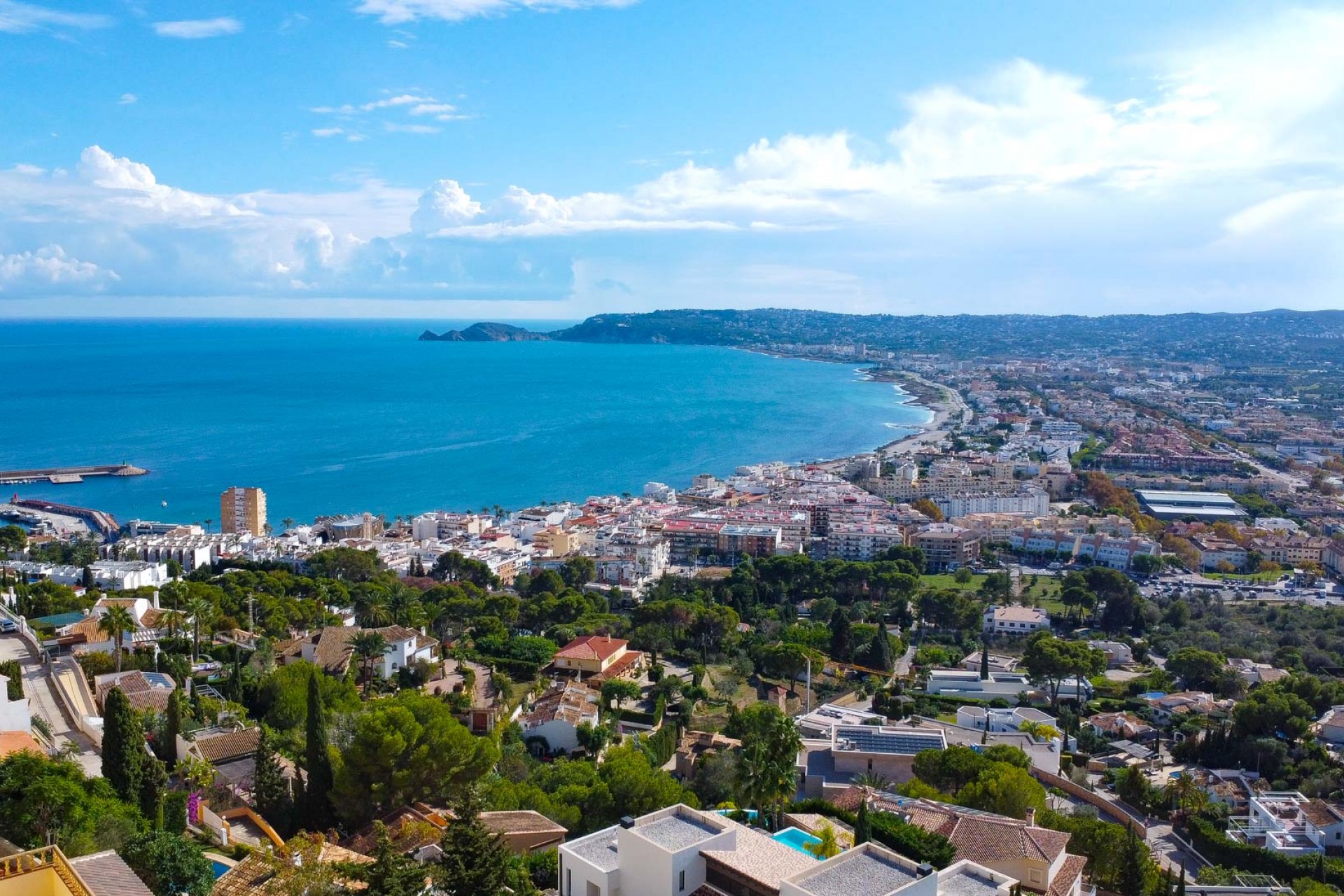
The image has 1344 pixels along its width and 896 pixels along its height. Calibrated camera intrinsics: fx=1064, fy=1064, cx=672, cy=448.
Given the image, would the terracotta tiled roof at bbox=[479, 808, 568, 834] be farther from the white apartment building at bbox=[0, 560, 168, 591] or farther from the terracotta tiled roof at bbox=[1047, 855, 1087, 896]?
the white apartment building at bbox=[0, 560, 168, 591]

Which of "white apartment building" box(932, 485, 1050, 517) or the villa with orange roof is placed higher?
the villa with orange roof

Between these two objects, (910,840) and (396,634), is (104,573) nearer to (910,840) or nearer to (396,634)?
(396,634)

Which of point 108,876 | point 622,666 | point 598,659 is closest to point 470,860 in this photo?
point 108,876

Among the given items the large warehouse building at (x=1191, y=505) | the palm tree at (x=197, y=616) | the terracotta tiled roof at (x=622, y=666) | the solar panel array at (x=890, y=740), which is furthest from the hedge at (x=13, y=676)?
the large warehouse building at (x=1191, y=505)

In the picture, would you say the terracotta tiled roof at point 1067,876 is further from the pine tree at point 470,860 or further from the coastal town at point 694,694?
the pine tree at point 470,860

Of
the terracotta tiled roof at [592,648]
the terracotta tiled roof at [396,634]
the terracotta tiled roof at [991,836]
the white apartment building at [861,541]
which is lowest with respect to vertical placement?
the white apartment building at [861,541]

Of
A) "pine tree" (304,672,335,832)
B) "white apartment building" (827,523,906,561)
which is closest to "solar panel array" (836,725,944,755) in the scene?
"pine tree" (304,672,335,832)

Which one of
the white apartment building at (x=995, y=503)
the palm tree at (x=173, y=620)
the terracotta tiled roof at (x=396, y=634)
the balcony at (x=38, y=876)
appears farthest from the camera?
the white apartment building at (x=995, y=503)
